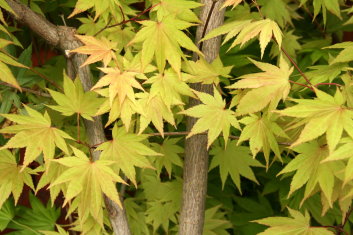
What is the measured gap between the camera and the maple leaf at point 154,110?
1.10 metres

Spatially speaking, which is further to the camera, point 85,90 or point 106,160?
point 85,90

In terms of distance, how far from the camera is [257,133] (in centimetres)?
112

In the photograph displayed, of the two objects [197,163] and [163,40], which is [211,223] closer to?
[197,163]

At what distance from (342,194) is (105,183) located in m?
0.57

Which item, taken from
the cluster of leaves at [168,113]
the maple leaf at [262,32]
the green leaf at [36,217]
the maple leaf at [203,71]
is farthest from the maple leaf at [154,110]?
the green leaf at [36,217]

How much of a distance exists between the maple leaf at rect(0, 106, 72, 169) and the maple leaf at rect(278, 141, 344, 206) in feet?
1.78

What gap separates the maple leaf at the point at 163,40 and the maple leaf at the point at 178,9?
74 millimetres

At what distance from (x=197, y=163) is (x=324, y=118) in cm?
53

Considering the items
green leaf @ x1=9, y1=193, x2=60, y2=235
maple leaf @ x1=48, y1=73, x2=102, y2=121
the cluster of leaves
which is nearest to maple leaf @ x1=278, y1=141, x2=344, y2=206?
the cluster of leaves

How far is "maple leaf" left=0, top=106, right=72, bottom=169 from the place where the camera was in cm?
108

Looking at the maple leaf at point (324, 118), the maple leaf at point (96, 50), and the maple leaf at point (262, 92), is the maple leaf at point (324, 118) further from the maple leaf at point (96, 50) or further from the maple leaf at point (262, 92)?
the maple leaf at point (96, 50)

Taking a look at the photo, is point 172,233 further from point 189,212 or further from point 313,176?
point 313,176

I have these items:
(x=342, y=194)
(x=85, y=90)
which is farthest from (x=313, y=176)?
(x=85, y=90)

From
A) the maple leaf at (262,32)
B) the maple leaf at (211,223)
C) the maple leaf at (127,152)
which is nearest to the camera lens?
the maple leaf at (262,32)
